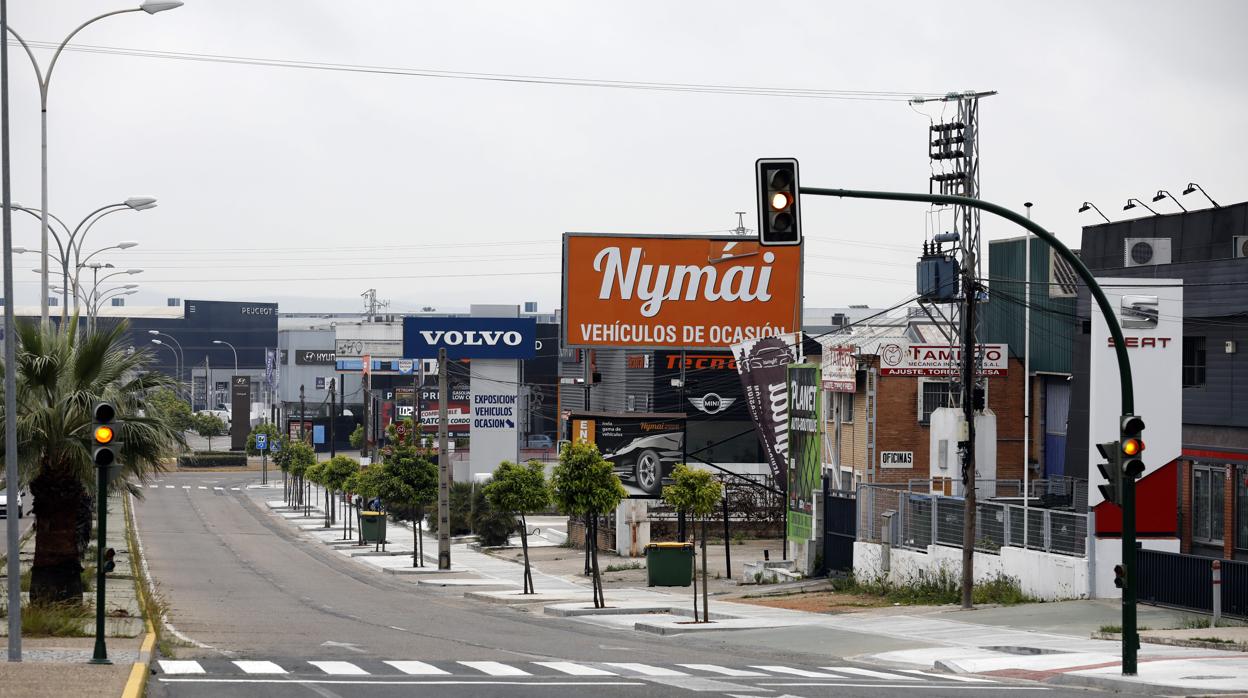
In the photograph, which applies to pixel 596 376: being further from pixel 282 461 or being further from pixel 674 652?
pixel 282 461

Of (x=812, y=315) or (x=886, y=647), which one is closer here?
(x=886, y=647)

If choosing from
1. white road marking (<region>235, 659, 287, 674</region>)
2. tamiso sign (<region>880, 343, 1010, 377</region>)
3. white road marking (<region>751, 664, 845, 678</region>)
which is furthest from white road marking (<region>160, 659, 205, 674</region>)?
tamiso sign (<region>880, 343, 1010, 377</region>)

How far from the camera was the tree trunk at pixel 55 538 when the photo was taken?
25.4m

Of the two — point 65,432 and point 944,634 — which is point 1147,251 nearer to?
point 944,634

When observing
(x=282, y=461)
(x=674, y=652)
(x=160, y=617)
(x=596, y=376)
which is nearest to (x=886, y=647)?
(x=674, y=652)

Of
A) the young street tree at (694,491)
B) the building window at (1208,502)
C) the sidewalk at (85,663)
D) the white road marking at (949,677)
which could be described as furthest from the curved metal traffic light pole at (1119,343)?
the building window at (1208,502)

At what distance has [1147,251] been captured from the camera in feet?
165

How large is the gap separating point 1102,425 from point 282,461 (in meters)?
72.9

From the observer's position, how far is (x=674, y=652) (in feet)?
78.5

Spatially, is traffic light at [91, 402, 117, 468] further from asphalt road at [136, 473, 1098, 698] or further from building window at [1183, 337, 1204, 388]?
building window at [1183, 337, 1204, 388]

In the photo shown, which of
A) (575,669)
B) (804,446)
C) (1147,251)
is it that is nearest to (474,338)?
(1147,251)

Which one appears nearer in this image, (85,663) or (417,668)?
(85,663)

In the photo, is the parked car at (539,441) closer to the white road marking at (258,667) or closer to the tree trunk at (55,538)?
the tree trunk at (55,538)

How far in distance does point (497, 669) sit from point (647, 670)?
216 cm
